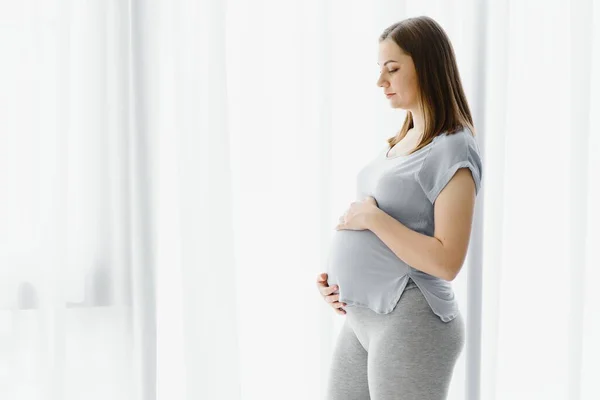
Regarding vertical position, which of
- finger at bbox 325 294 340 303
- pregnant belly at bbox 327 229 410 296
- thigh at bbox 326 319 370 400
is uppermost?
pregnant belly at bbox 327 229 410 296

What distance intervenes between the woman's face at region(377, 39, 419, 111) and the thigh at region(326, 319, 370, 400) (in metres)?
0.50

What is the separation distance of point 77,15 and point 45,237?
572mm

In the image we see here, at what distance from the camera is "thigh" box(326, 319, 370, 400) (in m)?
1.26

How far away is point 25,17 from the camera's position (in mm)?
1533

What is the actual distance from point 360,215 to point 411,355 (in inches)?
11.2

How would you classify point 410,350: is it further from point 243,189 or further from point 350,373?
point 243,189

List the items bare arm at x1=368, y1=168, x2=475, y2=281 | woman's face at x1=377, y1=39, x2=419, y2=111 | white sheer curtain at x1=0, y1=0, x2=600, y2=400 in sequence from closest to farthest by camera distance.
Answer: bare arm at x1=368, y1=168, x2=475, y2=281 → woman's face at x1=377, y1=39, x2=419, y2=111 → white sheer curtain at x1=0, y1=0, x2=600, y2=400

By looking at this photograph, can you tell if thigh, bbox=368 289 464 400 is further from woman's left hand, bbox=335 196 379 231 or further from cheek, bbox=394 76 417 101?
cheek, bbox=394 76 417 101

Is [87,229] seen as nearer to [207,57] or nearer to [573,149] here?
[207,57]

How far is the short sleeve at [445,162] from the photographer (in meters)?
1.14

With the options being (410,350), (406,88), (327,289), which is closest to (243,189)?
(327,289)

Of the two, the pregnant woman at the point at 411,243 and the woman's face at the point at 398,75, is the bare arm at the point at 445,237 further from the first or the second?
the woman's face at the point at 398,75

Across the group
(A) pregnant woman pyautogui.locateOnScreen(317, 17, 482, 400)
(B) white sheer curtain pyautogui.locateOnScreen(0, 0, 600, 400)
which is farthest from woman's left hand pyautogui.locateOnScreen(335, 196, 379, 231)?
(B) white sheer curtain pyautogui.locateOnScreen(0, 0, 600, 400)

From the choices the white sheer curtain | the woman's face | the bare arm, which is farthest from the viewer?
the white sheer curtain
